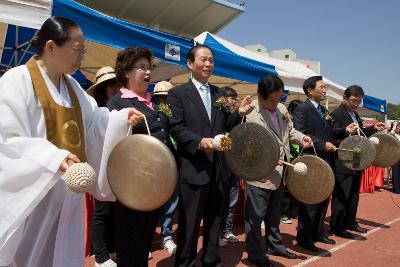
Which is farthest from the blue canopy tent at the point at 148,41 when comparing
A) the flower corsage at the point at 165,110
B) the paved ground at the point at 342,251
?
the paved ground at the point at 342,251

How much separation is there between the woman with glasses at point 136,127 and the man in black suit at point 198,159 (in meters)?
0.20

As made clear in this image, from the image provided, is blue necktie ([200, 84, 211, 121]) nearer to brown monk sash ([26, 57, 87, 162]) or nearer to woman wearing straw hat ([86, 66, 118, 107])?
woman wearing straw hat ([86, 66, 118, 107])

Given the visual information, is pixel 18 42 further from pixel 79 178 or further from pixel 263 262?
pixel 79 178

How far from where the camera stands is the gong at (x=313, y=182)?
3734 millimetres

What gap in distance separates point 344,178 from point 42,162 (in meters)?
4.17

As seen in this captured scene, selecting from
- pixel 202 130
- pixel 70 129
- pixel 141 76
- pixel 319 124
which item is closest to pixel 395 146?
pixel 319 124

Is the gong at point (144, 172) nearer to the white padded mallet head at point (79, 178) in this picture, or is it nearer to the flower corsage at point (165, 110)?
the white padded mallet head at point (79, 178)

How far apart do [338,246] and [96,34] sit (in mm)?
3677

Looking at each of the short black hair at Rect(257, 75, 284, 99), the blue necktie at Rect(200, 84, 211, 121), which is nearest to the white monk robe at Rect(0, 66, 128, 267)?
the blue necktie at Rect(200, 84, 211, 121)

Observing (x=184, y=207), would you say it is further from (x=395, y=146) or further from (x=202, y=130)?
(x=395, y=146)

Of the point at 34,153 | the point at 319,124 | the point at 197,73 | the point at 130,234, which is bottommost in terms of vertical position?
the point at 130,234

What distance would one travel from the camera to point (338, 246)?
4.62m

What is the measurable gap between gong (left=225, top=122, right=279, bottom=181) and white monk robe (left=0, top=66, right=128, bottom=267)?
1.56m

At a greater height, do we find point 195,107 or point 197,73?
point 197,73
